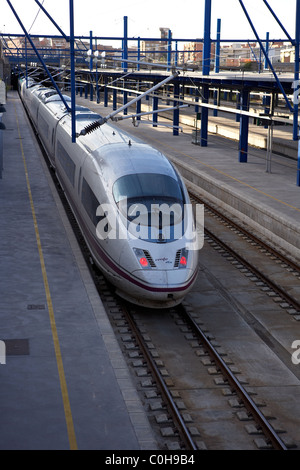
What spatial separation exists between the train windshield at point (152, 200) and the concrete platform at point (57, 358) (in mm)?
2125

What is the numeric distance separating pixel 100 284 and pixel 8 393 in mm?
6730

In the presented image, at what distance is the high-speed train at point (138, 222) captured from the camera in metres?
13.4

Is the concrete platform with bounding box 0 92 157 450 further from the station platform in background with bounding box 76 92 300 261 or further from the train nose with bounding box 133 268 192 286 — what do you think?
the station platform in background with bounding box 76 92 300 261

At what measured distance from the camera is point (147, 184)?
15.1 meters

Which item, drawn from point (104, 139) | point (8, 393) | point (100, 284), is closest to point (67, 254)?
point (100, 284)

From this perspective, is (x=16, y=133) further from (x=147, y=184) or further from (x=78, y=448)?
(x=78, y=448)

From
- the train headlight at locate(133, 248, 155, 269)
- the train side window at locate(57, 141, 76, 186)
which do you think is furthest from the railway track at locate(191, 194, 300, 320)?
the train side window at locate(57, 141, 76, 186)

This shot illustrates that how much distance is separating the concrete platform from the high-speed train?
1026 millimetres

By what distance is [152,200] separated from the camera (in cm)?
1471

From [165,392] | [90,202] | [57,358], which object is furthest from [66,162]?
[165,392]

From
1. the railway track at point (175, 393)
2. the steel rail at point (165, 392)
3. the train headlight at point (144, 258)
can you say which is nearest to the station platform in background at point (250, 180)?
the train headlight at point (144, 258)

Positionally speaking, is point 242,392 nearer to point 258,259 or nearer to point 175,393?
point 175,393

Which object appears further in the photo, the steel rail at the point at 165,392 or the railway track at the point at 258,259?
the railway track at the point at 258,259

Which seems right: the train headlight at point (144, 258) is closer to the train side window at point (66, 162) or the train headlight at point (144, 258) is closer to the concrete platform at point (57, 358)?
the concrete platform at point (57, 358)
